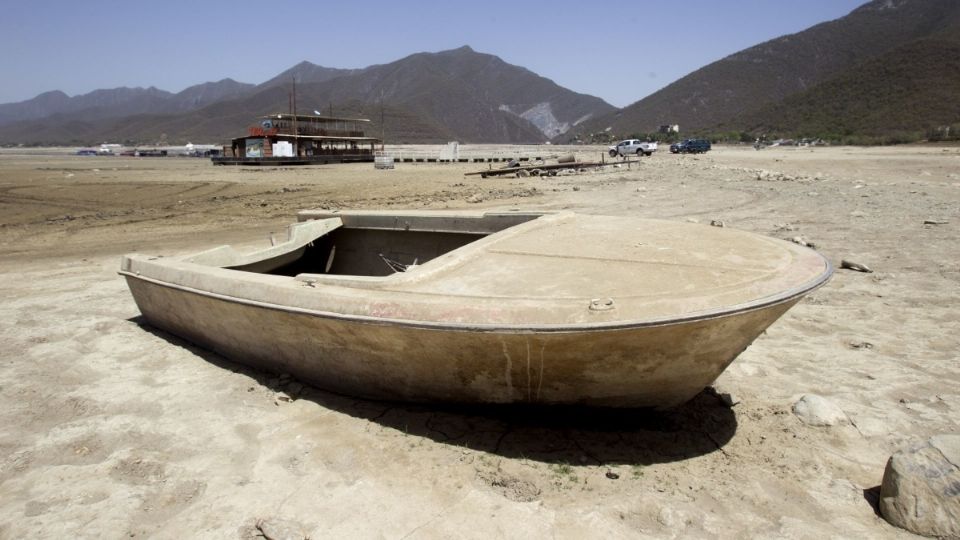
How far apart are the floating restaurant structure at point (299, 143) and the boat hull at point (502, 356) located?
30414 millimetres

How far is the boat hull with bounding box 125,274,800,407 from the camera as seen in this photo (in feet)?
8.39

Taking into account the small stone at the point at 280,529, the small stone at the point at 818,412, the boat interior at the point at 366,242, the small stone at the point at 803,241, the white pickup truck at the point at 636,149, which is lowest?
the small stone at the point at 280,529

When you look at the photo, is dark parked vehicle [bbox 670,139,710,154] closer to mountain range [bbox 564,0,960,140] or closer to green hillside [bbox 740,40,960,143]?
green hillside [bbox 740,40,960,143]

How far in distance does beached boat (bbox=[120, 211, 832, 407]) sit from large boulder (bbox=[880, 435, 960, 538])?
0.75 meters

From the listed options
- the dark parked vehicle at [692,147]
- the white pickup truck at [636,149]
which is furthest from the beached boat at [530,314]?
the dark parked vehicle at [692,147]

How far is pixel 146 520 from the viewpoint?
2.47m

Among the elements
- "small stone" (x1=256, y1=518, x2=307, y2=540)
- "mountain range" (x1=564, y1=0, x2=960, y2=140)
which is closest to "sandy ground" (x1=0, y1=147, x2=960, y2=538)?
"small stone" (x1=256, y1=518, x2=307, y2=540)

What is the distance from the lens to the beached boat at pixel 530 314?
8.33 feet

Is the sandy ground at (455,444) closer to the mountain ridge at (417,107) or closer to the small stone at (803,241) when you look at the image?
the small stone at (803,241)

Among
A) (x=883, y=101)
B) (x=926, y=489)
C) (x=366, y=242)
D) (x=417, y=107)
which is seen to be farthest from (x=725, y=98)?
(x=926, y=489)

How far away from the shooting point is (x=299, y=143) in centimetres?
3538

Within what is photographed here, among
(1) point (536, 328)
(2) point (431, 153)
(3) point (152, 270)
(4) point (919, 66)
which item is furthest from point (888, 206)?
(4) point (919, 66)

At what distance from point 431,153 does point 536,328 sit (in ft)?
123

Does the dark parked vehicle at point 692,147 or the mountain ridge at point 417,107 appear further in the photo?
the mountain ridge at point 417,107
